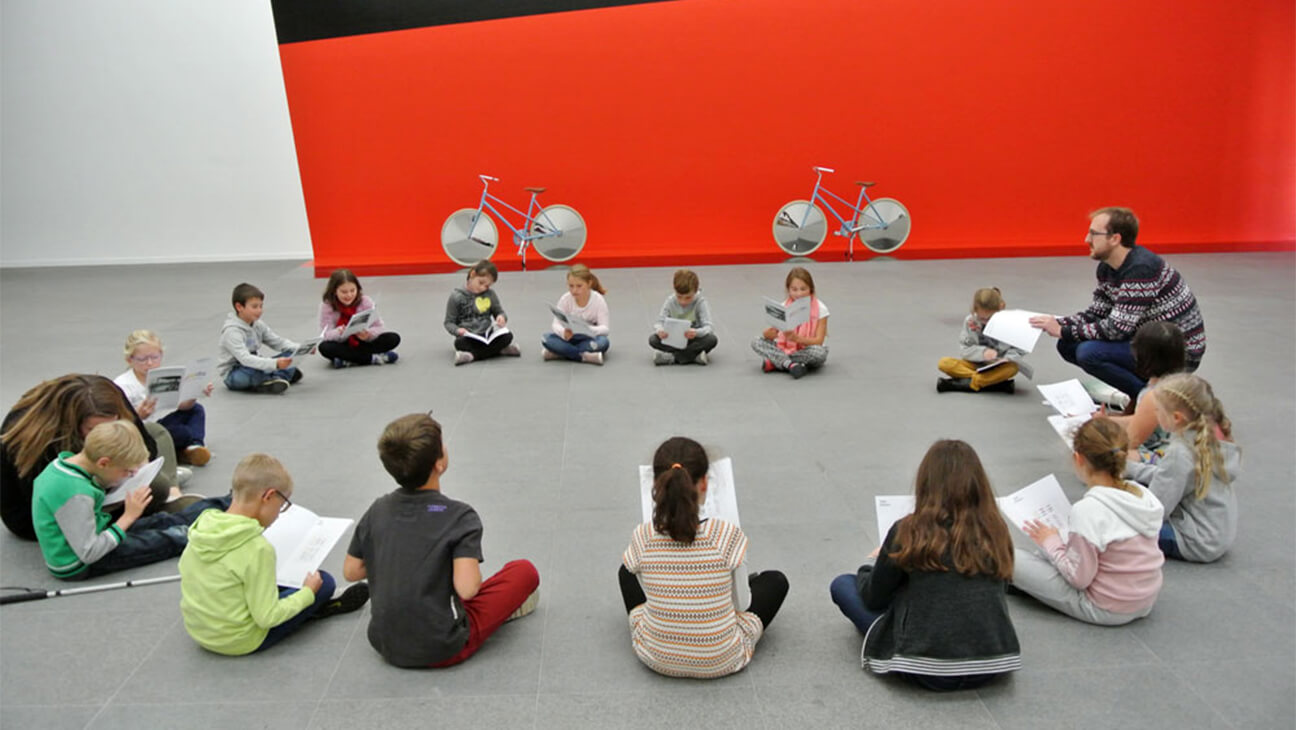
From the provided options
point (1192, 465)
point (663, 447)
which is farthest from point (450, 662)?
point (1192, 465)

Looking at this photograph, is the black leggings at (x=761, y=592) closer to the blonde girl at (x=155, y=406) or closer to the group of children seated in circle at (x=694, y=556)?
the group of children seated in circle at (x=694, y=556)

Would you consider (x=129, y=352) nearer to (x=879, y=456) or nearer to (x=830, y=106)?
(x=879, y=456)

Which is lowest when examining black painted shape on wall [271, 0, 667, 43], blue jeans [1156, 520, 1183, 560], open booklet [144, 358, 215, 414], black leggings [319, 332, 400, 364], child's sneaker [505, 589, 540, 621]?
blue jeans [1156, 520, 1183, 560]

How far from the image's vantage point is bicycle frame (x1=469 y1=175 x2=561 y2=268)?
10438mm

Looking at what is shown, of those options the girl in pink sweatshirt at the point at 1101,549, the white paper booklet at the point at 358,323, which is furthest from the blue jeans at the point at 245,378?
the girl in pink sweatshirt at the point at 1101,549

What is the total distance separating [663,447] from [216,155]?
10845 millimetres

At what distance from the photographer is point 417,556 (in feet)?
8.57

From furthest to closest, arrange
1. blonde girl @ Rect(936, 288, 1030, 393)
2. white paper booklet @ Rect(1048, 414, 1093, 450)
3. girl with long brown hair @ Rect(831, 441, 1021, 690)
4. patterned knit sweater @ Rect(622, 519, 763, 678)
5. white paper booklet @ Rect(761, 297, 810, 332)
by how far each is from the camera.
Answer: white paper booklet @ Rect(761, 297, 810, 332), blonde girl @ Rect(936, 288, 1030, 393), white paper booklet @ Rect(1048, 414, 1093, 450), patterned knit sweater @ Rect(622, 519, 763, 678), girl with long brown hair @ Rect(831, 441, 1021, 690)

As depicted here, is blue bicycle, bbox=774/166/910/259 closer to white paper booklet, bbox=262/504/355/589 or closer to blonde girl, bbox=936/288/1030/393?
blonde girl, bbox=936/288/1030/393

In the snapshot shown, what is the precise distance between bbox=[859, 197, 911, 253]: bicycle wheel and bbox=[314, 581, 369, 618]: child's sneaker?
330 inches

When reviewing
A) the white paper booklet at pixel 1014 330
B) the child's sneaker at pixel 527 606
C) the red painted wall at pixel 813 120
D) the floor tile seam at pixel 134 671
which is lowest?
the child's sneaker at pixel 527 606

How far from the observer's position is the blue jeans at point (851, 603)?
2750mm

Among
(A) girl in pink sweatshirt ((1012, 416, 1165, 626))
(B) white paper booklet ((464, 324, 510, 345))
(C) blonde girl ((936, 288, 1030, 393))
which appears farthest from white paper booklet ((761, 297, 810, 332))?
(A) girl in pink sweatshirt ((1012, 416, 1165, 626))

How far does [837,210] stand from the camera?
35.8ft
